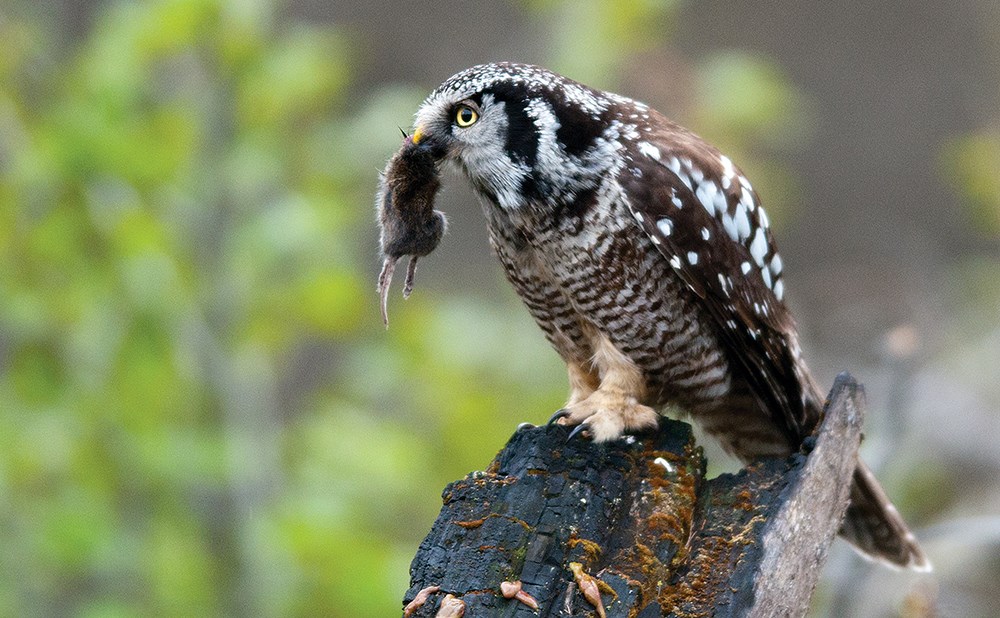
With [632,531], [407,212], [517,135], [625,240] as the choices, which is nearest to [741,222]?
[625,240]

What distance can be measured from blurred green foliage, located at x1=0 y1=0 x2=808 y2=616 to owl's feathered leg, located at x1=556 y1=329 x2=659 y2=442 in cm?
224

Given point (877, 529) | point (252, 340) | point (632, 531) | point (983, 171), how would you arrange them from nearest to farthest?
point (632, 531) < point (877, 529) < point (252, 340) < point (983, 171)

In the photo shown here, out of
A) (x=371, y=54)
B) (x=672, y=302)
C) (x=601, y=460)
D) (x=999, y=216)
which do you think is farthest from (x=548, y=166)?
(x=371, y=54)

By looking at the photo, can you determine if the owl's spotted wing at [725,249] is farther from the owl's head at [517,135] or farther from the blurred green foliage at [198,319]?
the blurred green foliage at [198,319]

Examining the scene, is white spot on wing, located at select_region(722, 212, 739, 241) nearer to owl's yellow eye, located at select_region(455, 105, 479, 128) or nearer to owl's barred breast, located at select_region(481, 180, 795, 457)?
owl's barred breast, located at select_region(481, 180, 795, 457)

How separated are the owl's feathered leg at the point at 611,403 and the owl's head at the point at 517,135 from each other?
1.61ft

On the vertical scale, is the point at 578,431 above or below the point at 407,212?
below

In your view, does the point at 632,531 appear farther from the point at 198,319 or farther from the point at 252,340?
the point at 198,319

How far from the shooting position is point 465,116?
10.2 ft

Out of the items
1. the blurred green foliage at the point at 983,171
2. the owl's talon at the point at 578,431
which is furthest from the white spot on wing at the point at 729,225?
the blurred green foliage at the point at 983,171

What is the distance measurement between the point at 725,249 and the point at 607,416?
0.73m

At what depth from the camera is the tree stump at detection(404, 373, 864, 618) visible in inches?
88.8

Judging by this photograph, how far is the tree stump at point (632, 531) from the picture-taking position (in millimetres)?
2256

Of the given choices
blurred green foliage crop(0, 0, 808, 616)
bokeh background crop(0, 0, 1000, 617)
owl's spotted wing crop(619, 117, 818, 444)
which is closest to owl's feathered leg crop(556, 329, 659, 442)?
owl's spotted wing crop(619, 117, 818, 444)
